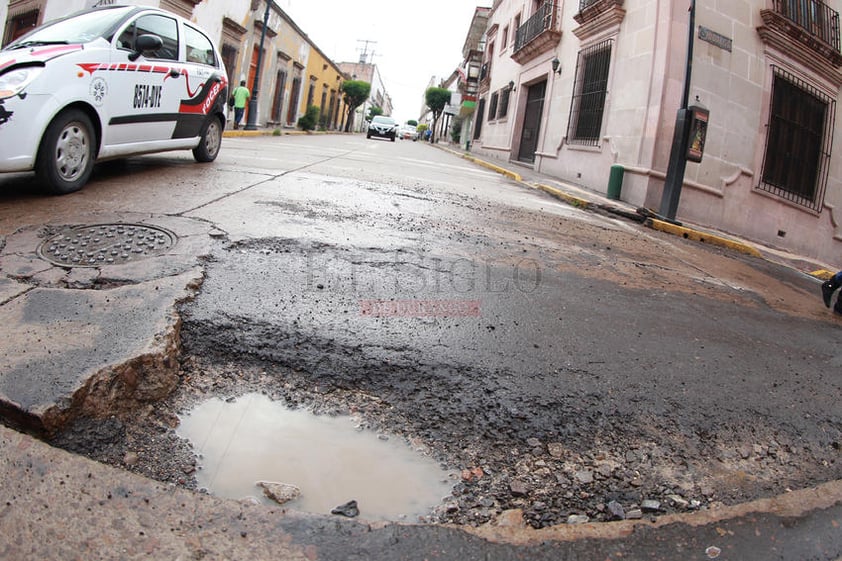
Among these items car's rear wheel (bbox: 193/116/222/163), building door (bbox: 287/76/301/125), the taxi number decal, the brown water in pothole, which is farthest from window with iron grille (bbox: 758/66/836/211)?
building door (bbox: 287/76/301/125)

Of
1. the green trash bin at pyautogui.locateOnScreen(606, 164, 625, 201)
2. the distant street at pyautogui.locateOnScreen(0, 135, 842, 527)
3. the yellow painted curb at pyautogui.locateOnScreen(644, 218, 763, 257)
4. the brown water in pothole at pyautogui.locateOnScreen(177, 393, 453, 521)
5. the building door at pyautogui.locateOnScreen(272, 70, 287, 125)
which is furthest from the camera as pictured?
the building door at pyautogui.locateOnScreen(272, 70, 287, 125)

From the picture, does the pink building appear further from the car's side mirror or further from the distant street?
the car's side mirror

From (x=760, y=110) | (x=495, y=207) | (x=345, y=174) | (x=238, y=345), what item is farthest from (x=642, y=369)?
(x=760, y=110)

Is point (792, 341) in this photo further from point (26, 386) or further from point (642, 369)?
point (26, 386)

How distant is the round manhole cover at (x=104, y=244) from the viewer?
312cm

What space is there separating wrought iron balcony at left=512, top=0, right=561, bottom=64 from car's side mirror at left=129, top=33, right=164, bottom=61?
13874 mm

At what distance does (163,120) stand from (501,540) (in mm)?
5904

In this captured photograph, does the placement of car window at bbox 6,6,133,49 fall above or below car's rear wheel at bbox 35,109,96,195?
above

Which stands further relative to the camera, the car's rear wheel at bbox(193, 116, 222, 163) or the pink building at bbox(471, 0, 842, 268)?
the pink building at bbox(471, 0, 842, 268)

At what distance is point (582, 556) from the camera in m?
1.47

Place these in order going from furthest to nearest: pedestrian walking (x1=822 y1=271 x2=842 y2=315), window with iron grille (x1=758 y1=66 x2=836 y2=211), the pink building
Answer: window with iron grille (x1=758 y1=66 x2=836 y2=211), the pink building, pedestrian walking (x1=822 y1=271 x2=842 y2=315)

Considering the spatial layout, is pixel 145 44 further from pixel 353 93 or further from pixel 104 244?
pixel 353 93

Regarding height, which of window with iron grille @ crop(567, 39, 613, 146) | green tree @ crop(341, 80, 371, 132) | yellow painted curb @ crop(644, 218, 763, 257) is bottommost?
yellow painted curb @ crop(644, 218, 763, 257)

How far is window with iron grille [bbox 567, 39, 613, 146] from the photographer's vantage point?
43.3 ft
